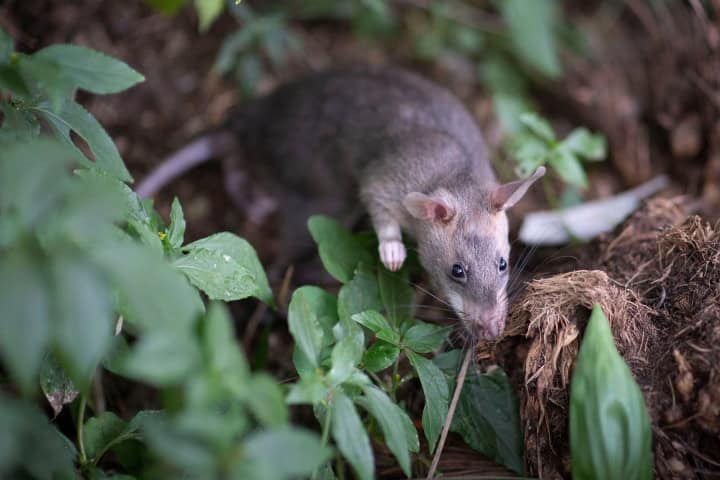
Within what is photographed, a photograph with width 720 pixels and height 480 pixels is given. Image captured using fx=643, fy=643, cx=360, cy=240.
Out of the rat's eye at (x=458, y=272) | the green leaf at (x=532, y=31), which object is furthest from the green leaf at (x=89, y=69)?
the green leaf at (x=532, y=31)

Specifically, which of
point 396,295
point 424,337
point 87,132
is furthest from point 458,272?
point 87,132

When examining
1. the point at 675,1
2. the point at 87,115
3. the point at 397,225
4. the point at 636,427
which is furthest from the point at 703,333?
the point at 675,1

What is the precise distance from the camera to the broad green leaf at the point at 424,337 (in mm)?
3059

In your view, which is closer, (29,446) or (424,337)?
(29,446)

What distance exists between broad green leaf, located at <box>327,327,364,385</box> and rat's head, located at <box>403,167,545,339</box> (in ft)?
3.29

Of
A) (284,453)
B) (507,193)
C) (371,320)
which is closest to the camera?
(284,453)

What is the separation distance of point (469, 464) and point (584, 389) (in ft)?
3.11

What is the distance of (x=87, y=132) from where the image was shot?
2.72 m

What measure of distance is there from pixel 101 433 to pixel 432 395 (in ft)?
4.94

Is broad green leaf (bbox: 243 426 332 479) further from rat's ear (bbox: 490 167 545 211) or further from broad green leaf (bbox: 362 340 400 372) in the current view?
rat's ear (bbox: 490 167 545 211)

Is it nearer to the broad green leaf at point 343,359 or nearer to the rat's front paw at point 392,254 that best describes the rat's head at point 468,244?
the rat's front paw at point 392,254

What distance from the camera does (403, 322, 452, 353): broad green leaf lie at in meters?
3.06

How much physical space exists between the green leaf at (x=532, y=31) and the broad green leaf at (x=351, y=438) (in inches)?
148

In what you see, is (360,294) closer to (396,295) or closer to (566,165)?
(396,295)
